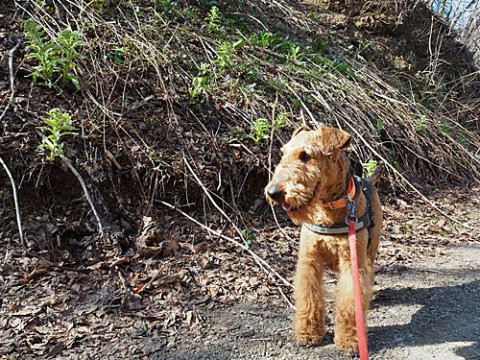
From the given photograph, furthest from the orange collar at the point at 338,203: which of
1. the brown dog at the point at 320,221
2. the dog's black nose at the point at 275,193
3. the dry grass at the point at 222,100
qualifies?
the dry grass at the point at 222,100

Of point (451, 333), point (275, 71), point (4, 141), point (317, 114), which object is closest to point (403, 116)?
point (317, 114)

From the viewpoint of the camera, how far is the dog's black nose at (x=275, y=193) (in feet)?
7.66

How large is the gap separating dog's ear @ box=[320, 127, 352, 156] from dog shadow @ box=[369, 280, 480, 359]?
1385 millimetres

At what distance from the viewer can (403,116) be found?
6375 millimetres

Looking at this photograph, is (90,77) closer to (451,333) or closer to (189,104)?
(189,104)

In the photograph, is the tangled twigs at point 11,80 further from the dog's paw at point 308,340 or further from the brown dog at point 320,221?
Result: the dog's paw at point 308,340

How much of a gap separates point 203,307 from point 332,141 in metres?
1.65

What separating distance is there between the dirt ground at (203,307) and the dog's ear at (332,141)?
1.35 m

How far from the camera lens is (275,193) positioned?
7.66 ft

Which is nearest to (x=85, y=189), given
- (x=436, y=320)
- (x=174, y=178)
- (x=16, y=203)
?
(x=16, y=203)

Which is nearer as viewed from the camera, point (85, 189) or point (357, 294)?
point (357, 294)

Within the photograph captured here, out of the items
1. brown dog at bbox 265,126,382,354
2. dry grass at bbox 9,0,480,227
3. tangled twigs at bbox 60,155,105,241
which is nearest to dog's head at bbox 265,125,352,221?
brown dog at bbox 265,126,382,354

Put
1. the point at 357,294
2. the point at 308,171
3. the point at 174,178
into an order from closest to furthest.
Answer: the point at 357,294 < the point at 308,171 < the point at 174,178

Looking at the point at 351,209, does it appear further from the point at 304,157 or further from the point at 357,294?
the point at 357,294
